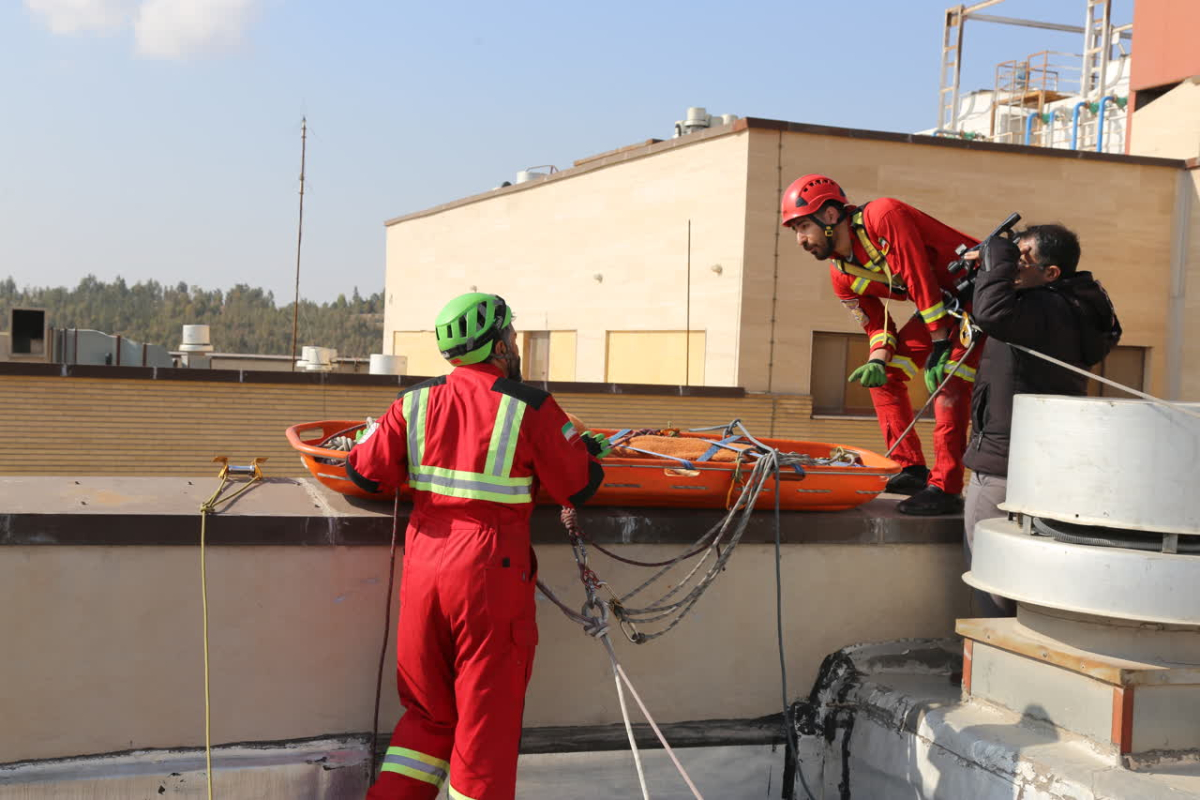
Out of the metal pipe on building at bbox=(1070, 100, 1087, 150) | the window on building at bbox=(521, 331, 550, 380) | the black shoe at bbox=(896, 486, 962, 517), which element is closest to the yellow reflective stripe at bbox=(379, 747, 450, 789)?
the black shoe at bbox=(896, 486, 962, 517)

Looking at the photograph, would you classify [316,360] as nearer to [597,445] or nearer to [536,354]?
[536,354]

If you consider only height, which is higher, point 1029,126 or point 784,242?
point 1029,126

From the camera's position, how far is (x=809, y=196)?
582 cm

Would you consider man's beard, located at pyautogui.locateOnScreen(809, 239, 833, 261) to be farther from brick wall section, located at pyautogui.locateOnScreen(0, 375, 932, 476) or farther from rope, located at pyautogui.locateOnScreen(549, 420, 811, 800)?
brick wall section, located at pyautogui.locateOnScreen(0, 375, 932, 476)

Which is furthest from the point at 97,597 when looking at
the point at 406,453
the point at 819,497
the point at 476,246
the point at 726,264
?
the point at 476,246

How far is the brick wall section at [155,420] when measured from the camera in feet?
45.5

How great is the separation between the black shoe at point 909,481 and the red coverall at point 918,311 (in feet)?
0.40

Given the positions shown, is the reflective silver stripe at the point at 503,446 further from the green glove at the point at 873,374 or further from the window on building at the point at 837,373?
the window on building at the point at 837,373

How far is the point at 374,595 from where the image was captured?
4.71 m

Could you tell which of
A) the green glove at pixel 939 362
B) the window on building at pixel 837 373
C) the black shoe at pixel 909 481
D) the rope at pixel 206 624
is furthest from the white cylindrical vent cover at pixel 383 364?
the rope at pixel 206 624

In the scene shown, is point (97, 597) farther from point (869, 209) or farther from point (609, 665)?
point (869, 209)

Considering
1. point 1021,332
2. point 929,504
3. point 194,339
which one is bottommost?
point 929,504

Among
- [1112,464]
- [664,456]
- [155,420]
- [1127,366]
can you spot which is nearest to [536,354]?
[155,420]

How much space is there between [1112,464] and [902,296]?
224 centimetres
